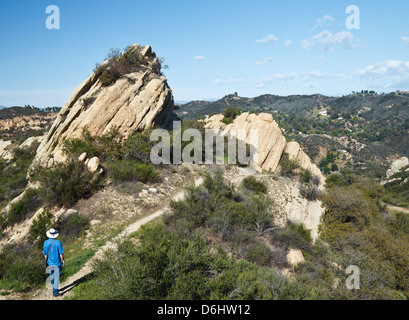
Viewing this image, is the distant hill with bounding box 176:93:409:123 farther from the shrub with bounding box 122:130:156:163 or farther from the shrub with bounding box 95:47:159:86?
the shrub with bounding box 122:130:156:163

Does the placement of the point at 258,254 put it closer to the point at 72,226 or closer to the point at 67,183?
the point at 72,226

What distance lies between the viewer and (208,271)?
6.73m

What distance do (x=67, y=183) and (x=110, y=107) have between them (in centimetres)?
782

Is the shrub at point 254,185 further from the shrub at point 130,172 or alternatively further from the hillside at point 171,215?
the shrub at point 130,172

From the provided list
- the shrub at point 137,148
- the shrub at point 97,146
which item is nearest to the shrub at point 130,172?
the shrub at point 137,148

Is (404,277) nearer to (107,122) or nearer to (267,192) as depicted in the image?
(267,192)

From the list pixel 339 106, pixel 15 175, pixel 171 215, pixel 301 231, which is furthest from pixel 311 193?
pixel 339 106

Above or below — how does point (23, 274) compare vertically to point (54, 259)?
below

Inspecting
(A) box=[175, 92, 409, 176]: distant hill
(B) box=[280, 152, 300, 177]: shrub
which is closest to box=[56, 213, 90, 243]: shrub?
(B) box=[280, 152, 300, 177]: shrub

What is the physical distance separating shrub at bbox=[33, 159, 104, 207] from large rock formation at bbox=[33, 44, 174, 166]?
8.30 ft

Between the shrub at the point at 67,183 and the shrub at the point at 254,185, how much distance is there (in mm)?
9699

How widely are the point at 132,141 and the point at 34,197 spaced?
654 cm

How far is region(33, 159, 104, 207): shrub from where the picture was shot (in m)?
11.8

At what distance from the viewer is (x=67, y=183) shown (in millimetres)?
11906
